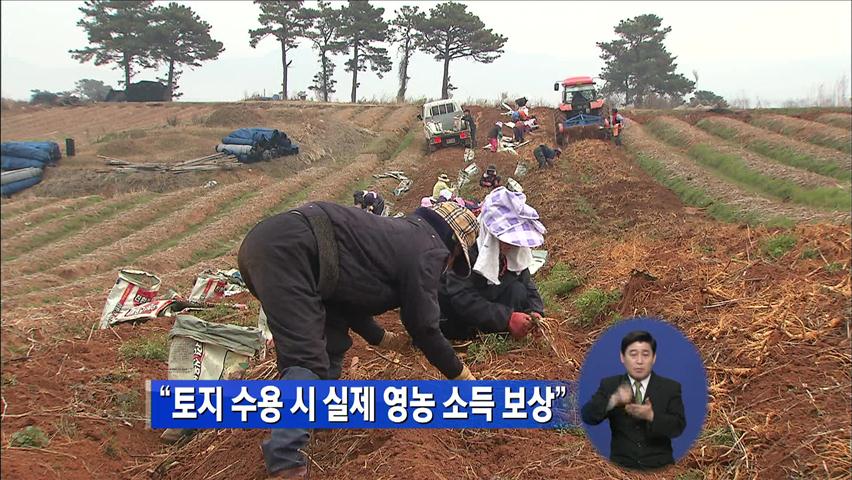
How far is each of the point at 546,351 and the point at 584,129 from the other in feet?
56.9

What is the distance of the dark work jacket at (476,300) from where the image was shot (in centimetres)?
345

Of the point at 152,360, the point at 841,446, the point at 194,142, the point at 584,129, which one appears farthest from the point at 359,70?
the point at 841,446

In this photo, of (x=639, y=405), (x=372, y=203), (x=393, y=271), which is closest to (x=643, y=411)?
(x=639, y=405)

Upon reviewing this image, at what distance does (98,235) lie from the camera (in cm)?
1250

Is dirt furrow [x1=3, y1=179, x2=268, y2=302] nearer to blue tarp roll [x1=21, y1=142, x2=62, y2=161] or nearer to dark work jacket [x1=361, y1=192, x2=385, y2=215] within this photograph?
dark work jacket [x1=361, y1=192, x2=385, y2=215]

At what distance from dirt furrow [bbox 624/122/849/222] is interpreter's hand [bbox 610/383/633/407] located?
7770 millimetres

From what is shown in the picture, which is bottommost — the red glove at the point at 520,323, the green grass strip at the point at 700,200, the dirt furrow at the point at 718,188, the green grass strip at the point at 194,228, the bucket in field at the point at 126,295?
the green grass strip at the point at 194,228

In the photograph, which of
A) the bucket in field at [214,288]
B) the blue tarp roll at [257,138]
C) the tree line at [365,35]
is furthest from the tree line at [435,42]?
the bucket in field at [214,288]

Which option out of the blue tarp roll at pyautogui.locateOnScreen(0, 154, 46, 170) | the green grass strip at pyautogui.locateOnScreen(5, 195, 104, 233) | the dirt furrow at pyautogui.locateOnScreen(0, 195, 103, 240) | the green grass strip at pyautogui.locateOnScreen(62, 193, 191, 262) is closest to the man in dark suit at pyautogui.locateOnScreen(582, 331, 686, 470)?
the blue tarp roll at pyautogui.locateOnScreen(0, 154, 46, 170)

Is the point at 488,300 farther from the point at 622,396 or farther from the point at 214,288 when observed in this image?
the point at 214,288

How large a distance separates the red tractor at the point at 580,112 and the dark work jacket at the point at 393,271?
1794 centimetres

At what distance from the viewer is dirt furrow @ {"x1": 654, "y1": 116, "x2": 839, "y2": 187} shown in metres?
12.4

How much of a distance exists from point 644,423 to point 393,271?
1.15 metres

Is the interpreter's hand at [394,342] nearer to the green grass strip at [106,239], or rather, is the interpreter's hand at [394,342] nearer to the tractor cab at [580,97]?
the green grass strip at [106,239]
